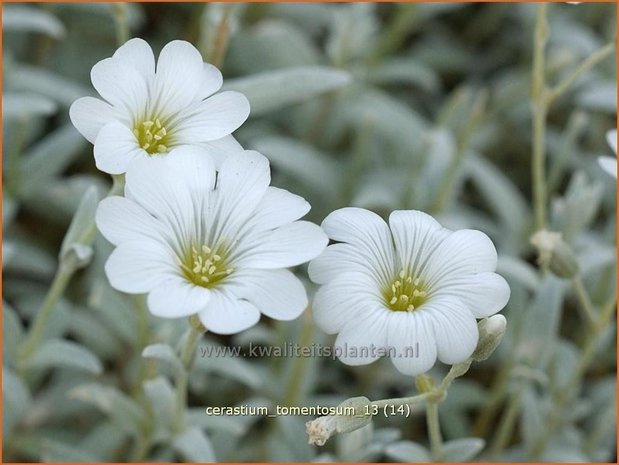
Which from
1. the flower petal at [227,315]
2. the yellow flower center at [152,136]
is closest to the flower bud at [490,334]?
the flower petal at [227,315]

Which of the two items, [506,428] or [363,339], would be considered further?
[506,428]

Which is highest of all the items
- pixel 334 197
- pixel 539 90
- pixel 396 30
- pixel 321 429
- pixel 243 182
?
pixel 396 30

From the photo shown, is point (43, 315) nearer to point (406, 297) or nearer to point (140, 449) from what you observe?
point (140, 449)

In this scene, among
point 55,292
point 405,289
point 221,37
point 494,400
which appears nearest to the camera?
point 405,289

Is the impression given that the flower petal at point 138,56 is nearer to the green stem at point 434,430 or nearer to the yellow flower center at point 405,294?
the yellow flower center at point 405,294

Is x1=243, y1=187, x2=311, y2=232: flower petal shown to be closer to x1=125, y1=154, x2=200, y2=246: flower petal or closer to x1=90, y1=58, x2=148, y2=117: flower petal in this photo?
x1=125, y1=154, x2=200, y2=246: flower petal

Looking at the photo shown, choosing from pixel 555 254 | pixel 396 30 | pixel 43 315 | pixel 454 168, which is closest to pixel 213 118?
pixel 43 315

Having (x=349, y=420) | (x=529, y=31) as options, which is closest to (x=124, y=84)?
(x=349, y=420)
